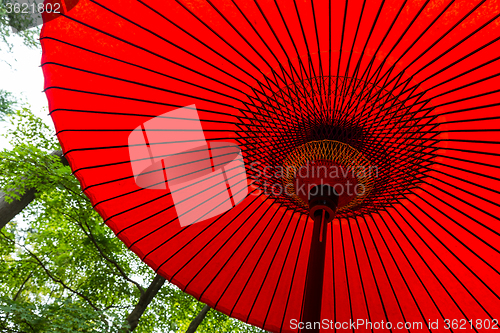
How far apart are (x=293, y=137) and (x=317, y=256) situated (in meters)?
0.63

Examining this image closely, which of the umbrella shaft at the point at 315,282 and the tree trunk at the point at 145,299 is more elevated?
the umbrella shaft at the point at 315,282

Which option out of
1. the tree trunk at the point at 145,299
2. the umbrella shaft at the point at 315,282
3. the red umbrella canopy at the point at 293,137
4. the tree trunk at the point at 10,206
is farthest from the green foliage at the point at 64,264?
the umbrella shaft at the point at 315,282

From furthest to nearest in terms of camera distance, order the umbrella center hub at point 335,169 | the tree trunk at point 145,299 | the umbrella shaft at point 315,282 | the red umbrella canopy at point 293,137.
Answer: the tree trunk at point 145,299, the umbrella center hub at point 335,169, the red umbrella canopy at point 293,137, the umbrella shaft at point 315,282

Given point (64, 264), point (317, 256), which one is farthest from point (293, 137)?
point (64, 264)

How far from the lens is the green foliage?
4.23 meters

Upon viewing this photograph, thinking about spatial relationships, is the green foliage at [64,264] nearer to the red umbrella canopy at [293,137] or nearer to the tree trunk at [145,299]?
the tree trunk at [145,299]

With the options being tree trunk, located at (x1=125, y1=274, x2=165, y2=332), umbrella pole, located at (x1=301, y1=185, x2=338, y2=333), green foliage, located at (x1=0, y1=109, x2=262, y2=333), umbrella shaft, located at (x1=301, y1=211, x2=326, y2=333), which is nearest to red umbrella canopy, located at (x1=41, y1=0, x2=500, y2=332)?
umbrella pole, located at (x1=301, y1=185, x2=338, y2=333)

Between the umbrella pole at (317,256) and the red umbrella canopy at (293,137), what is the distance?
13 centimetres

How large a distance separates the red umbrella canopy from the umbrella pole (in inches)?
5.0

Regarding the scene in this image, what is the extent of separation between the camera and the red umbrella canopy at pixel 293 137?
1512 millimetres

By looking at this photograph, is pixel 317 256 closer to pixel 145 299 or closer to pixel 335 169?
pixel 335 169

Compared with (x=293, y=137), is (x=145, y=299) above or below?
below

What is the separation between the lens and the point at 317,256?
155 centimetres

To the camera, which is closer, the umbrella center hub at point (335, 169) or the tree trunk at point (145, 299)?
the umbrella center hub at point (335, 169)
